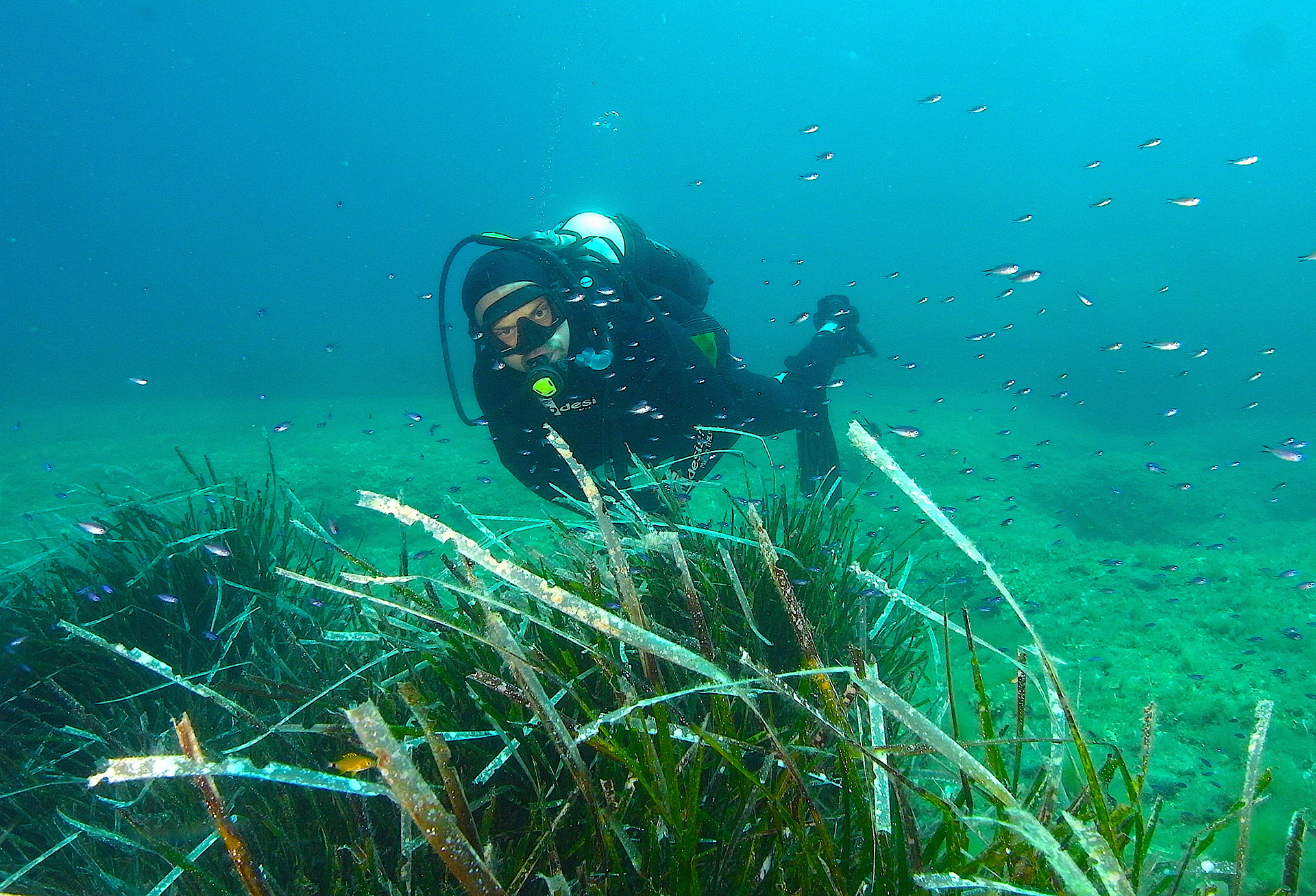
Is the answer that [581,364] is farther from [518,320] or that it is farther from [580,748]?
[580,748]

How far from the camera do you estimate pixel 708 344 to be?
20.0ft

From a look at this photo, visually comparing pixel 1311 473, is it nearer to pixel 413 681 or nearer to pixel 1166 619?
pixel 1166 619

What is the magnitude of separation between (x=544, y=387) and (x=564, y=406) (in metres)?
0.57

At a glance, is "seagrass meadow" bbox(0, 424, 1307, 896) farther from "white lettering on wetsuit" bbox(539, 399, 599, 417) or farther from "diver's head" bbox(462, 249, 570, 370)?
"diver's head" bbox(462, 249, 570, 370)

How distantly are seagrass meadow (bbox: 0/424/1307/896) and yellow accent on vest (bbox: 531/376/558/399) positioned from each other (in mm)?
1681

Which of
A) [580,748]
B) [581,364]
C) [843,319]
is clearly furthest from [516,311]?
[843,319]

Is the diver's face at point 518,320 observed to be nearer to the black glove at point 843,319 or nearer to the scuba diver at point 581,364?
the scuba diver at point 581,364

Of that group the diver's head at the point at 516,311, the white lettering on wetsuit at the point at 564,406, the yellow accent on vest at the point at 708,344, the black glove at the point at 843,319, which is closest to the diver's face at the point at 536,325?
the diver's head at the point at 516,311

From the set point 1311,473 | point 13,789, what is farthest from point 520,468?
point 1311,473

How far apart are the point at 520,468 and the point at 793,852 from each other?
4.43 metres

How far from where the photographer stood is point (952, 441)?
1518 cm

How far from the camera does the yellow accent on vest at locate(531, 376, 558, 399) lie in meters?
4.40

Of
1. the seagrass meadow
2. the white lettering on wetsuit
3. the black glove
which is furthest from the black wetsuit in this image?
the black glove

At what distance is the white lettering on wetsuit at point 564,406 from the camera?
491 cm
